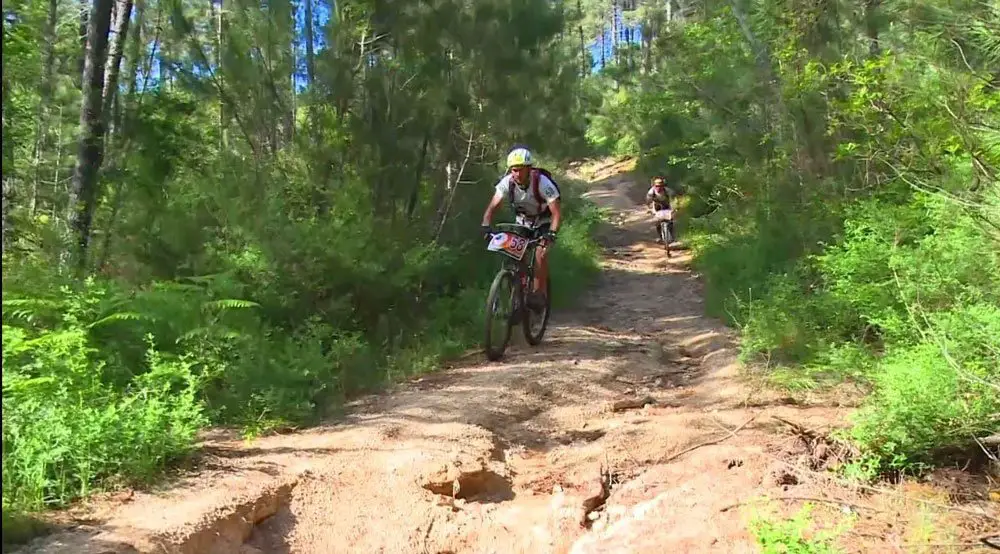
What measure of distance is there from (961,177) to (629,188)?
21937mm

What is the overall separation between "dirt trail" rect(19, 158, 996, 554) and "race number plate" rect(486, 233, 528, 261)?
106cm

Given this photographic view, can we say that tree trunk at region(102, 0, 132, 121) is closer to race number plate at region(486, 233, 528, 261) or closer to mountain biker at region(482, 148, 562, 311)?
mountain biker at region(482, 148, 562, 311)

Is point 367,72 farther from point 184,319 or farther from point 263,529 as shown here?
point 263,529

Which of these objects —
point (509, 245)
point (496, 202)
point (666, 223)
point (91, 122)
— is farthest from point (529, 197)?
point (666, 223)

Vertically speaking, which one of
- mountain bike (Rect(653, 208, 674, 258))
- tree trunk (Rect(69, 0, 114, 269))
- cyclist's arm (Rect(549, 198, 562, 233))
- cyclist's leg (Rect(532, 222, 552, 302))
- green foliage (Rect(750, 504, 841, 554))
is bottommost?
green foliage (Rect(750, 504, 841, 554))

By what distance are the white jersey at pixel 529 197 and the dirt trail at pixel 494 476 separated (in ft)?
5.05

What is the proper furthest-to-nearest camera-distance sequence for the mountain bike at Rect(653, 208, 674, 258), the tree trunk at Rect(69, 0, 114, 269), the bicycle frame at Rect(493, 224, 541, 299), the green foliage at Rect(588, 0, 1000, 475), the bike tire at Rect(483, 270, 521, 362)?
1. the mountain bike at Rect(653, 208, 674, 258)
2. the tree trunk at Rect(69, 0, 114, 269)
3. the bicycle frame at Rect(493, 224, 541, 299)
4. the bike tire at Rect(483, 270, 521, 362)
5. the green foliage at Rect(588, 0, 1000, 475)

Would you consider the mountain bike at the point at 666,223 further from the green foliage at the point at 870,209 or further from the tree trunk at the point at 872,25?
the tree trunk at the point at 872,25

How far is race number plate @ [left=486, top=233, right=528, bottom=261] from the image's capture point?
6426mm

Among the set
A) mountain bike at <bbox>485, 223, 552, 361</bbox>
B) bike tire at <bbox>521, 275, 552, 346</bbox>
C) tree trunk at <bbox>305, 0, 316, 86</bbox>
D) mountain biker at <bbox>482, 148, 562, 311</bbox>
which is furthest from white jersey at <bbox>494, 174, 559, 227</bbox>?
tree trunk at <bbox>305, 0, 316, 86</bbox>

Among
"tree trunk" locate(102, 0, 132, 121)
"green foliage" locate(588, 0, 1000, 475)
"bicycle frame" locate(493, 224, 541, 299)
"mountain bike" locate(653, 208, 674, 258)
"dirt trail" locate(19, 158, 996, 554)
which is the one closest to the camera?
"dirt trail" locate(19, 158, 996, 554)

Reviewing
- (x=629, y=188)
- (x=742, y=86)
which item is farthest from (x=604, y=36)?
(x=742, y=86)

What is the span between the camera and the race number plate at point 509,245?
21.1 feet

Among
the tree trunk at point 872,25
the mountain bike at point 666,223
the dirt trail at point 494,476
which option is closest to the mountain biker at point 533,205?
the dirt trail at point 494,476
